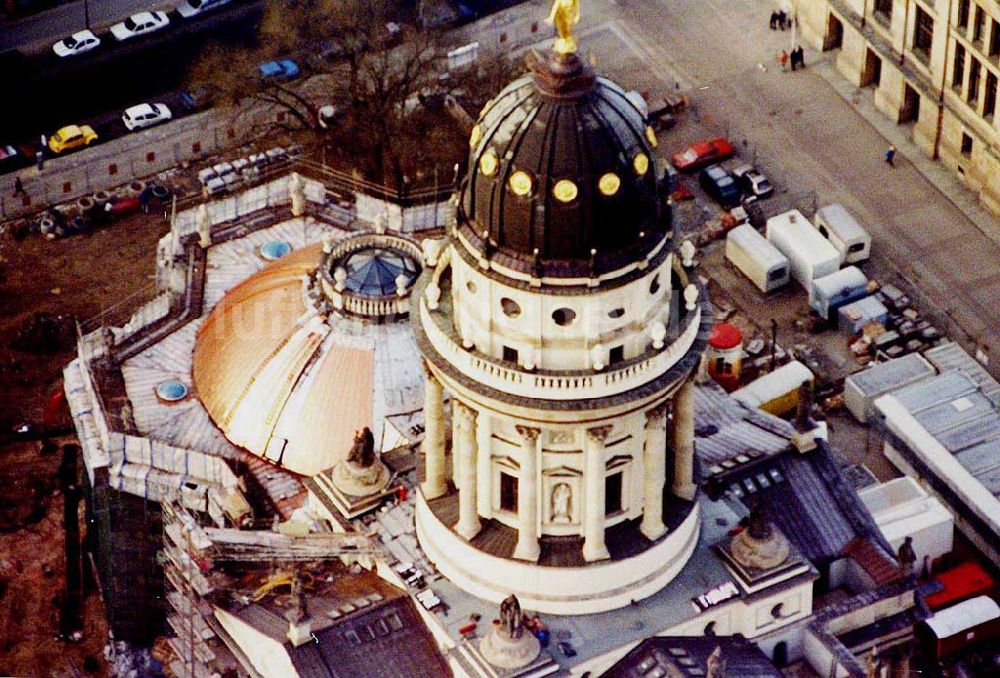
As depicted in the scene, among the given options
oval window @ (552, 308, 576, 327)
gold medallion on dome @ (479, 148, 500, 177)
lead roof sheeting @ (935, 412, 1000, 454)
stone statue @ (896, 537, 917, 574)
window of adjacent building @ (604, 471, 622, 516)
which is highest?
gold medallion on dome @ (479, 148, 500, 177)

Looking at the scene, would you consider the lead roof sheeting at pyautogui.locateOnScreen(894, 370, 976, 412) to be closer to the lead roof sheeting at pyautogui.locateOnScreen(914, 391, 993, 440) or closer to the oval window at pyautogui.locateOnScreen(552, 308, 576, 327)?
the lead roof sheeting at pyautogui.locateOnScreen(914, 391, 993, 440)

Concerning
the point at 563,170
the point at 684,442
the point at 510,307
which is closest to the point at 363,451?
the point at 684,442

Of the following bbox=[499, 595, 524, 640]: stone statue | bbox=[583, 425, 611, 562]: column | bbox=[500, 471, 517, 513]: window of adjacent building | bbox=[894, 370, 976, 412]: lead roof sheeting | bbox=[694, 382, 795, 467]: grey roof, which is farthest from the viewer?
bbox=[894, 370, 976, 412]: lead roof sheeting

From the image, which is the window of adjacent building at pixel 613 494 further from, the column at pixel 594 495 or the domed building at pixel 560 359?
the column at pixel 594 495

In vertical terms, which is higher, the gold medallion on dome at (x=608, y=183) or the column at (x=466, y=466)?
the gold medallion on dome at (x=608, y=183)

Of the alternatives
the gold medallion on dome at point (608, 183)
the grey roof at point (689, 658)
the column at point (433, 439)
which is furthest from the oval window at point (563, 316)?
the grey roof at point (689, 658)

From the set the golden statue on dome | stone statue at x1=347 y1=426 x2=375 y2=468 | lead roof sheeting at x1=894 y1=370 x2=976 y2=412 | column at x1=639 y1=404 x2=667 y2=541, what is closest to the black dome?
the golden statue on dome

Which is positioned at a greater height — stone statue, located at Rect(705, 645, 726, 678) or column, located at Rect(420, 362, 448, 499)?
column, located at Rect(420, 362, 448, 499)
